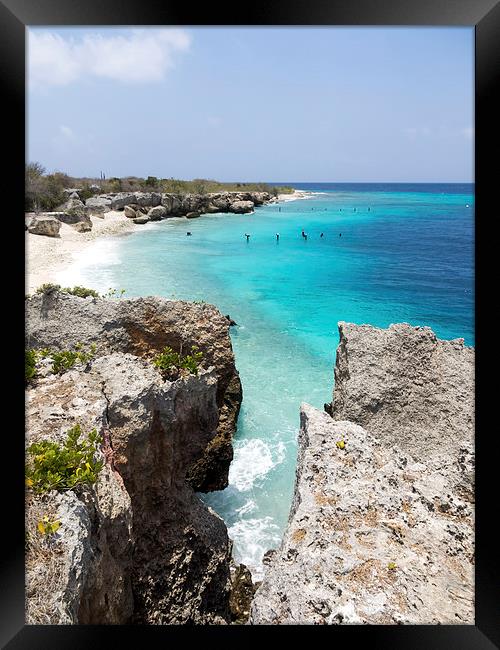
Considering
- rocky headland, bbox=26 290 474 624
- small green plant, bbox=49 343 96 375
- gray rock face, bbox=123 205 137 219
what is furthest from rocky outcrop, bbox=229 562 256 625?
gray rock face, bbox=123 205 137 219

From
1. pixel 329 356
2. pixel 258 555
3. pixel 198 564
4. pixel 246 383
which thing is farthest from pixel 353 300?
pixel 198 564

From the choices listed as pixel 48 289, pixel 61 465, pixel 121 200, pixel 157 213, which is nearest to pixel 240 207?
pixel 157 213

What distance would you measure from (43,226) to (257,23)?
2916 centimetres

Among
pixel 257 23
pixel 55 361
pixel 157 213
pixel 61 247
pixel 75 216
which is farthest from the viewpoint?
pixel 157 213

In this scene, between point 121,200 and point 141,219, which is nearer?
point 141,219

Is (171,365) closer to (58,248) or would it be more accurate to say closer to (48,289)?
(48,289)

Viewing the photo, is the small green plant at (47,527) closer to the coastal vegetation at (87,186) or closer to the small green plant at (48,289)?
the small green plant at (48,289)

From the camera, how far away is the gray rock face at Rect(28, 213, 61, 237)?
29.1 m

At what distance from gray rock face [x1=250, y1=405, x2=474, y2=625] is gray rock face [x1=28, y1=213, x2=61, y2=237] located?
28.3 metres

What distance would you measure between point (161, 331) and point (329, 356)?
11.4 metres

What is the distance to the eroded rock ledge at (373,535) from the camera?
3520mm

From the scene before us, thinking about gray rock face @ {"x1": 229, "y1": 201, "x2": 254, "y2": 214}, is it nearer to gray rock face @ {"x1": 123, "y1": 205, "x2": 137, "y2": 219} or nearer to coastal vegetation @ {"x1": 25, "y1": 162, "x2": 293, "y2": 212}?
coastal vegetation @ {"x1": 25, "y1": 162, "x2": 293, "y2": 212}

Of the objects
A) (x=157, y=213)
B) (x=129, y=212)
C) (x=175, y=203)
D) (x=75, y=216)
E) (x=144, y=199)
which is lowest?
(x=75, y=216)

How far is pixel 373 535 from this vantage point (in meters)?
4.03
